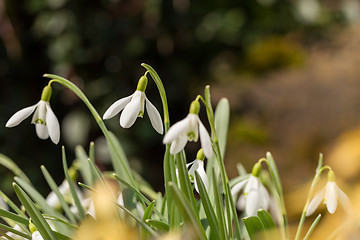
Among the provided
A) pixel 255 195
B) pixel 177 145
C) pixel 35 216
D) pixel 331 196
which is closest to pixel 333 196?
pixel 331 196

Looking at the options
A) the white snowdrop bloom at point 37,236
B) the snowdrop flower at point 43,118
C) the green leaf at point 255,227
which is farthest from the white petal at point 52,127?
the green leaf at point 255,227

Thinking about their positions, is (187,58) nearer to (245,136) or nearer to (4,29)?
(245,136)

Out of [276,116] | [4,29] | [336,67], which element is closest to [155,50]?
[4,29]

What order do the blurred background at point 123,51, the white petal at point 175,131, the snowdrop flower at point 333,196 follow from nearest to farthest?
the white petal at point 175,131 < the snowdrop flower at point 333,196 < the blurred background at point 123,51

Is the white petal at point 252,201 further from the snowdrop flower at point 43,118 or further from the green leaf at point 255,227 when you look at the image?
the snowdrop flower at point 43,118

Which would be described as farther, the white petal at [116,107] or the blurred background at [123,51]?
the blurred background at [123,51]

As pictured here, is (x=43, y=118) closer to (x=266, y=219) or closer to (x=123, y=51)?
(x=266, y=219)

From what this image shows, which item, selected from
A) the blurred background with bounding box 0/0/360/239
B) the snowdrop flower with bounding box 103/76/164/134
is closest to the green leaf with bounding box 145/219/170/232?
the snowdrop flower with bounding box 103/76/164/134
